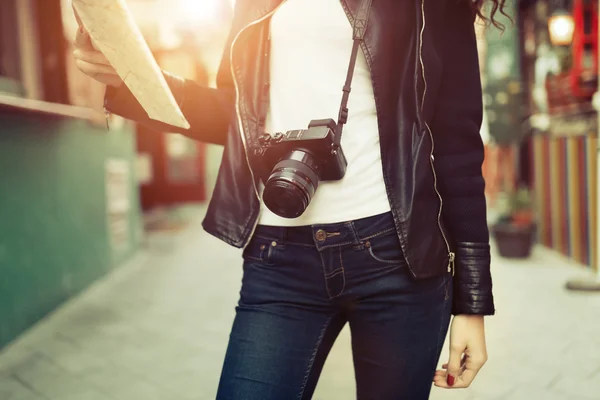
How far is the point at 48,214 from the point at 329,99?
3627mm

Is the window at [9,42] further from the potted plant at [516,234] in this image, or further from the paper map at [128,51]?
the potted plant at [516,234]

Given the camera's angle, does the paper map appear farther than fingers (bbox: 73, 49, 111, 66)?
No

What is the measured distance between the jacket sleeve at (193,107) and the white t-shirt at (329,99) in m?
0.18

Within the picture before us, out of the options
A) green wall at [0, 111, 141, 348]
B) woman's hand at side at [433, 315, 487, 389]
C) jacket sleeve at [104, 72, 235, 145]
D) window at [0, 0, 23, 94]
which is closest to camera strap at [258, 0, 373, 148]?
jacket sleeve at [104, 72, 235, 145]

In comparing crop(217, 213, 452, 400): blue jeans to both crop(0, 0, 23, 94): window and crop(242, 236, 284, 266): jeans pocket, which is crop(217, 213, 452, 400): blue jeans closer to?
crop(242, 236, 284, 266): jeans pocket

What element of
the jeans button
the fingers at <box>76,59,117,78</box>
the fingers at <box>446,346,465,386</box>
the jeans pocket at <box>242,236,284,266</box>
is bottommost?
the fingers at <box>446,346,465,386</box>

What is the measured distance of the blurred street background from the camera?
10.2ft

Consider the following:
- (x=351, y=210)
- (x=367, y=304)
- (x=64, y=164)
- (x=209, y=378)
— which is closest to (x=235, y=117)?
(x=351, y=210)

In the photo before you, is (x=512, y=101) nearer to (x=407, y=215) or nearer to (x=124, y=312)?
(x=124, y=312)

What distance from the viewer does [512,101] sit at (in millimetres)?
6355

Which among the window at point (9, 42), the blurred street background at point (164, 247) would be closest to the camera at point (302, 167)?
the blurred street background at point (164, 247)

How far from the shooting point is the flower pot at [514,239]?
5.87 metres

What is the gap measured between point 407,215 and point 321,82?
29 centimetres

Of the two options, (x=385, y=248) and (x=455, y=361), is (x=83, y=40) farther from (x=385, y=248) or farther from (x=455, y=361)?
(x=455, y=361)
